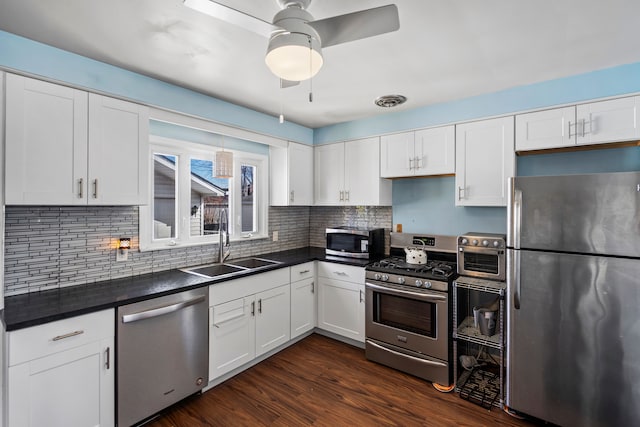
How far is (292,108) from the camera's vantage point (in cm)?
311

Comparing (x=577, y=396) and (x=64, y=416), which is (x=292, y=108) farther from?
(x=577, y=396)

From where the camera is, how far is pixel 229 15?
119cm

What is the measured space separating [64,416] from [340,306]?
2208 mm

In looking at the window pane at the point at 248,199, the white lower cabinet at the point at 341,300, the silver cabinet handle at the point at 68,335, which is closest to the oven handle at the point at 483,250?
the white lower cabinet at the point at 341,300

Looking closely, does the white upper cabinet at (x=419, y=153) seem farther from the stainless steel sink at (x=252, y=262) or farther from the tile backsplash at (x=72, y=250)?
the tile backsplash at (x=72, y=250)

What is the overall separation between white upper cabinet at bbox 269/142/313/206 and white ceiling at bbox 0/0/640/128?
974mm

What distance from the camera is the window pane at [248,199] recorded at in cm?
352

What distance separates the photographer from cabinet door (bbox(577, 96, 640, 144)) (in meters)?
2.11

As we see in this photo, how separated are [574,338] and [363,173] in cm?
224

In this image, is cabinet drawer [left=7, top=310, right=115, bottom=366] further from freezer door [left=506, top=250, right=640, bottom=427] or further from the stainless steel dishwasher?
freezer door [left=506, top=250, right=640, bottom=427]

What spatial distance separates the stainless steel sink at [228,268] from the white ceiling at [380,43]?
1561mm

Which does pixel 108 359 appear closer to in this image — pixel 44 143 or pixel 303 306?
pixel 44 143

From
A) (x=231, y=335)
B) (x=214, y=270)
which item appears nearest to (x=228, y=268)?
(x=214, y=270)

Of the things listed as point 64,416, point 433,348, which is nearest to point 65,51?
point 64,416
